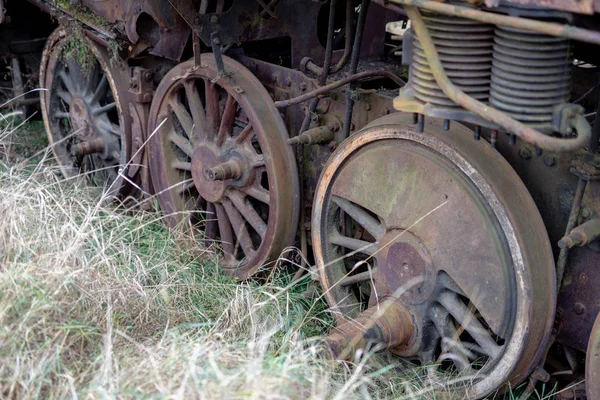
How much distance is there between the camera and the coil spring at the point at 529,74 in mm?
2498

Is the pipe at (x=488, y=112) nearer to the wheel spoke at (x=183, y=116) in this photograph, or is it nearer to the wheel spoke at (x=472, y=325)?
the wheel spoke at (x=472, y=325)

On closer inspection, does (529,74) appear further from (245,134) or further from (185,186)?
(185,186)

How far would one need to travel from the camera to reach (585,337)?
9.96 ft

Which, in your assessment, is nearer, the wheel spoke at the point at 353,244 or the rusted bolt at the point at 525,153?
the rusted bolt at the point at 525,153

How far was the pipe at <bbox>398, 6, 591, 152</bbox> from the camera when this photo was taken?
7.88 feet

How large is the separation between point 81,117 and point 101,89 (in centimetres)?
28

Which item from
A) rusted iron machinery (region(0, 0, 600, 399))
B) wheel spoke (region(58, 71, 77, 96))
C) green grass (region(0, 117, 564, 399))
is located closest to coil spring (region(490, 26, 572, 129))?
rusted iron machinery (region(0, 0, 600, 399))

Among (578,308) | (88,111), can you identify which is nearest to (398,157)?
(578,308)

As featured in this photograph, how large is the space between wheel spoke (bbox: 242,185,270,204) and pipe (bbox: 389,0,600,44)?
1.58 metres

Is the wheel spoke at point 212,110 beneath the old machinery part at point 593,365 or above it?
above

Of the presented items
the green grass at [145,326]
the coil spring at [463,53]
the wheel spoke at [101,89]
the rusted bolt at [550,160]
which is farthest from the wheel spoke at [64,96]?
the rusted bolt at [550,160]

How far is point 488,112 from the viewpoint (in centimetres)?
247

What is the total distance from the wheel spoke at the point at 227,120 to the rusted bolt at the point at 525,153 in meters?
1.58

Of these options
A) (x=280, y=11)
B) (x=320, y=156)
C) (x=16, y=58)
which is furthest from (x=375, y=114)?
(x=16, y=58)
